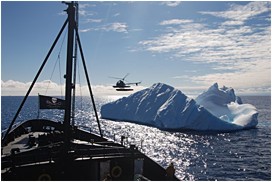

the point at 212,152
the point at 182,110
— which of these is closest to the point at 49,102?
the point at 212,152

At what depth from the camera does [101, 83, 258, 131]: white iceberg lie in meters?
63.1

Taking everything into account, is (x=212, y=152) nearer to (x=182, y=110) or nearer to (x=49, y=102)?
(x=182, y=110)

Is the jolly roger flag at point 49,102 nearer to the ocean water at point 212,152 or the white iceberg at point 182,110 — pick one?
the ocean water at point 212,152

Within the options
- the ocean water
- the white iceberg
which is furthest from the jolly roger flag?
the white iceberg

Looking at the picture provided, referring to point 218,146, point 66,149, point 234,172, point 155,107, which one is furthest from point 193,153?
point 66,149

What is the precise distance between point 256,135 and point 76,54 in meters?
50.7

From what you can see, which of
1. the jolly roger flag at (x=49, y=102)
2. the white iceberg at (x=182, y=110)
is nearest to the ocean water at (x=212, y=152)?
the white iceberg at (x=182, y=110)

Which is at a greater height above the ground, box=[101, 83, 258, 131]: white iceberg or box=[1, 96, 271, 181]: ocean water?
box=[101, 83, 258, 131]: white iceberg

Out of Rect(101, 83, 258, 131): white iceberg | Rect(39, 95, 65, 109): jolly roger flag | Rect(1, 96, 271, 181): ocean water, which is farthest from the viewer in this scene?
Rect(101, 83, 258, 131): white iceberg

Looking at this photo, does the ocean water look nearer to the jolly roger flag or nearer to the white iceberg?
the white iceberg

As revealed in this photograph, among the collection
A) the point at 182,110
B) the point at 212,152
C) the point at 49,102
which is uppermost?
the point at 182,110

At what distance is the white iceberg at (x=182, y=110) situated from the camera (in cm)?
6306

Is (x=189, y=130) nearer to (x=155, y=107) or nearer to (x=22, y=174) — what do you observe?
(x=155, y=107)

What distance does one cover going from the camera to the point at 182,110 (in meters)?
63.1
